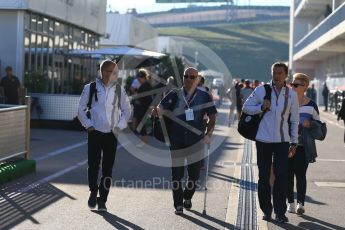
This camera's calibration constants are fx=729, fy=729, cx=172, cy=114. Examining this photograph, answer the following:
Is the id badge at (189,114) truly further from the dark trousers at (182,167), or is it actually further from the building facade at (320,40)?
the building facade at (320,40)

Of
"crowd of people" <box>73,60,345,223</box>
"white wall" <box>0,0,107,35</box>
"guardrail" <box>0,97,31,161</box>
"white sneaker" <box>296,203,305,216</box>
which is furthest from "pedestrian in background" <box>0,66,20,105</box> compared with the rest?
"white sneaker" <box>296,203,305,216</box>

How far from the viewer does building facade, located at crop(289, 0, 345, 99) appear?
3867 cm

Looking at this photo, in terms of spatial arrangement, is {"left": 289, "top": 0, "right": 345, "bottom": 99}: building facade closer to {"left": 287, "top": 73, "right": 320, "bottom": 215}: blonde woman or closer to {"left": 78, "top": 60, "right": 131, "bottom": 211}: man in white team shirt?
{"left": 287, "top": 73, "right": 320, "bottom": 215}: blonde woman

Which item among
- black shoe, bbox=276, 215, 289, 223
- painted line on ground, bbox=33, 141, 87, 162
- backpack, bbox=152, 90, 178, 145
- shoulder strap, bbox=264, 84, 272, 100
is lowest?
black shoe, bbox=276, 215, 289, 223

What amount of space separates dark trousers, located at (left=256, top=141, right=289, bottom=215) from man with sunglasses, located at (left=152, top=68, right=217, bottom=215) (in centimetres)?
95

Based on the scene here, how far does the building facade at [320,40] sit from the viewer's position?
38.7 m

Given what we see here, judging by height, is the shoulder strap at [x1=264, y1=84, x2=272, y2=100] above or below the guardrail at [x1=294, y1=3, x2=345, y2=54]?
below

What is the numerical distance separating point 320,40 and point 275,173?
3648 centimetres

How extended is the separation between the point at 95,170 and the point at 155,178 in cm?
291

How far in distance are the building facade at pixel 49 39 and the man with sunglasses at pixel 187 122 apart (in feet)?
48.2

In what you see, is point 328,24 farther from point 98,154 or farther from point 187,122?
point 98,154

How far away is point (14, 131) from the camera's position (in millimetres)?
11594

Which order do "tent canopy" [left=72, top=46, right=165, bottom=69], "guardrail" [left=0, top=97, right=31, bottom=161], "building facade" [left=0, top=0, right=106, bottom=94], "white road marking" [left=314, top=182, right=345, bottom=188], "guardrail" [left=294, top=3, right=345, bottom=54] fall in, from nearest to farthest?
1. "guardrail" [left=0, top=97, right=31, bottom=161]
2. "white road marking" [left=314, top=182, right=345, bottom=188]
3. "building facade" [left=0, top=0, right=106, bottom=94]
4. "tent canopy" [left=72, top=46, right=165, bottom=69]
5. "guardrail" [left=294, top=3, right=345, bottom=54]

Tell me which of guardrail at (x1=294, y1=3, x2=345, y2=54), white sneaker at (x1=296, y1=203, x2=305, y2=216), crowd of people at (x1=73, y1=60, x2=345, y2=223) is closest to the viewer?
white sneaker at (x1=296, y1=203, x2=305, y2=216)
